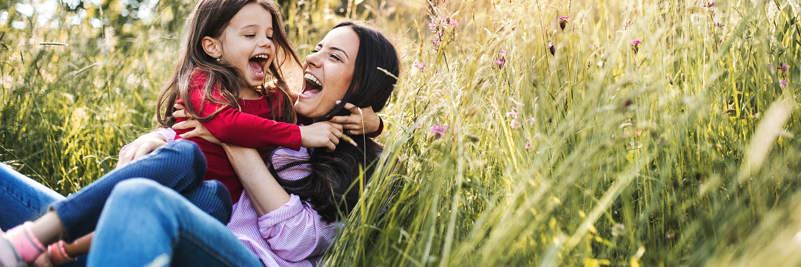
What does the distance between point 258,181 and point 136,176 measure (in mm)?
479

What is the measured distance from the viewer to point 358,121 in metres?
2.61

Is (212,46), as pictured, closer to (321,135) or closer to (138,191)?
(321,135)

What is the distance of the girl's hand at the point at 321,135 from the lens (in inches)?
97.7

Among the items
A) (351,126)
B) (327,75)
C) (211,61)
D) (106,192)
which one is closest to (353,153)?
(351,126)

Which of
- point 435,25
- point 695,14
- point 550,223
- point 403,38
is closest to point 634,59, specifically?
point 695,14

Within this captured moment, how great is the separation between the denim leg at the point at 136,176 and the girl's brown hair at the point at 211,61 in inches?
20.4

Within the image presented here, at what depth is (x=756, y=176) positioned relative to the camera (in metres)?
1.86

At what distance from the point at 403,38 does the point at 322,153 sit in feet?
3.59

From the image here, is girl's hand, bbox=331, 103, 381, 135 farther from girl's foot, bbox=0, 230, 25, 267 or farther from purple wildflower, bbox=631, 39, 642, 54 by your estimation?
girl's foot, bbox=0, 230, 25, 267

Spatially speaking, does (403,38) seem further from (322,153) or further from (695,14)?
(695,14)

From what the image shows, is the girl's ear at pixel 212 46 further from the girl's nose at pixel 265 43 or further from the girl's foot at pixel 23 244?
the girl's foot at pixel 23 244

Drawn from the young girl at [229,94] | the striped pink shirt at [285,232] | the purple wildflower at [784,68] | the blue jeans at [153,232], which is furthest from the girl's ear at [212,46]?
the purple wildflower at [784,68]

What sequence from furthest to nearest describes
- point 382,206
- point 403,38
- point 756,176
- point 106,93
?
point 106,93, point 403,38, point 382,206, point 756,176

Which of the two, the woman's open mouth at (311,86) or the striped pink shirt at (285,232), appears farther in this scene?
the woman's open mouth at (311,86)
